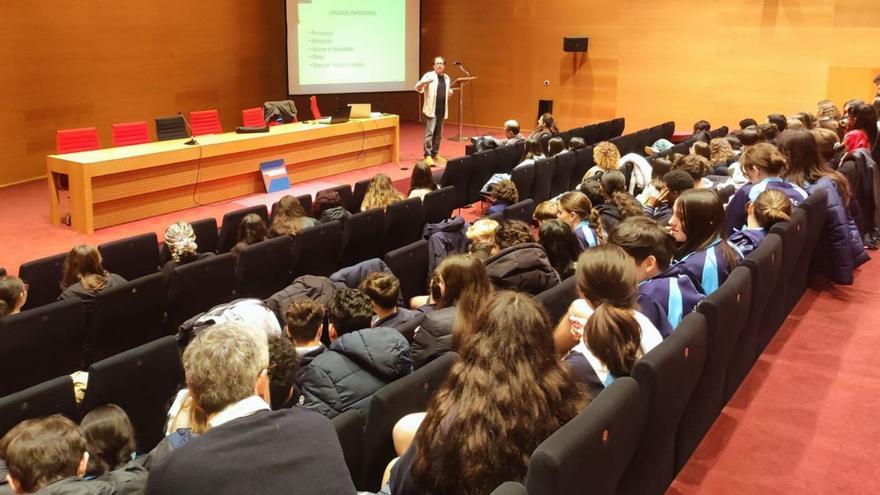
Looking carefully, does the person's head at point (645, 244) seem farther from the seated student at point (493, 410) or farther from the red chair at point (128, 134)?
the red chair at point (128, 134)

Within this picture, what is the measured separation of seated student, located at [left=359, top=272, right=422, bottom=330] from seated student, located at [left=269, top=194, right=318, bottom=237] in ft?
6.17

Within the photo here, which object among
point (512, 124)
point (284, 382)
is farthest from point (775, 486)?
point (512, 124)

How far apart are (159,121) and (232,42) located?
3953mm

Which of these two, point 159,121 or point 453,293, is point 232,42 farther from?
point 453,293

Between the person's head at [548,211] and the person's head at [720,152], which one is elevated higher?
the person's head at [720,152]

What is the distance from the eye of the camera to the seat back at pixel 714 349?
2832 millimetres

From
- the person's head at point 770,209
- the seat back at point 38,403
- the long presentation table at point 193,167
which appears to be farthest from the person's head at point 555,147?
the seat back at point 38,403

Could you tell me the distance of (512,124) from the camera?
30.5ft

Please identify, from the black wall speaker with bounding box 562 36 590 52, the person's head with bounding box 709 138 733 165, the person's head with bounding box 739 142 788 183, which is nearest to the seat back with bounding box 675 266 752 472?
the person's head with bounding box 739 142 788 183

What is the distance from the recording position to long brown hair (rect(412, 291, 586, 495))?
1.80 meters

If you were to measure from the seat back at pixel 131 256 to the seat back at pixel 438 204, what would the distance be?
80.2 inches

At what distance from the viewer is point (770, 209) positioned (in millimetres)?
4172

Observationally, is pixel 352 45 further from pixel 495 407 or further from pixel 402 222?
pixel 495 407

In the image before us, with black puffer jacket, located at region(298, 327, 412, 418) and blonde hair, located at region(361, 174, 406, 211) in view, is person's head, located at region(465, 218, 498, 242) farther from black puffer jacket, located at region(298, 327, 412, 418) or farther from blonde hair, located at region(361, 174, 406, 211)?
black puffer jacket, located at region(298, 327, 412, 418)
